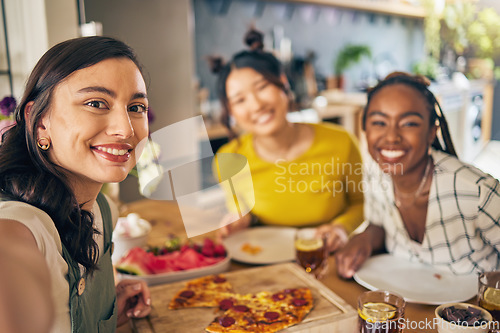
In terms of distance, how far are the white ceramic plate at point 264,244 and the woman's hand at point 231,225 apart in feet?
0.06

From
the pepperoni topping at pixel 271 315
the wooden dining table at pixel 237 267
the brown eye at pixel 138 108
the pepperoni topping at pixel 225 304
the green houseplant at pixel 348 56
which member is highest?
the green houseplant at pixel 348 56

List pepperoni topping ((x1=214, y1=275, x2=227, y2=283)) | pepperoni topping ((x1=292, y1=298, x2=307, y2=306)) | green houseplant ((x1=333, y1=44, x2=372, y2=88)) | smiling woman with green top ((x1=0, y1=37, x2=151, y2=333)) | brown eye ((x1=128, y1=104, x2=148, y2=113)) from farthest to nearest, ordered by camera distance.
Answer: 1. green houseplant ((x1=333, y1=44, x2=372, y2=88))
2. pepperoni topping ((x1=214, y1=275, x2=227, y2=283))
3. pepperoni topping ((x1=292, y1=298, x2=307, y2=306))
4. brown eye ((x1=128, y1=104, x2=148, y2=113))
5. smiling woman with green top ((x1=0, y1=37, x2=151, y2=333))

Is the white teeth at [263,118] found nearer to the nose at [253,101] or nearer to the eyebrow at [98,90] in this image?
the nose at [253,101]

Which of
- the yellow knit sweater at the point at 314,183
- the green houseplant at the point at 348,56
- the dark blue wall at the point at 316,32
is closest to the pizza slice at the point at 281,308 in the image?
the yellow knit sweater at the point at 314,183

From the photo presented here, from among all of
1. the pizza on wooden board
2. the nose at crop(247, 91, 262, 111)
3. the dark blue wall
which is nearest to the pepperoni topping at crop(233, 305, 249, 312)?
the pizza on wooden board

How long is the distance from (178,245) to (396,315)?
0.71 metres

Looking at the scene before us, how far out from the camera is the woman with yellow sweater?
5.06ft

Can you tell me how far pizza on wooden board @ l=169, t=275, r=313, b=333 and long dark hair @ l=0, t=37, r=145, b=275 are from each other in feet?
1.17

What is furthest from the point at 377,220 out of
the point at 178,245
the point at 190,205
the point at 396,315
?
the point at 190,205

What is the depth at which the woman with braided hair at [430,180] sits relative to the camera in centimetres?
102

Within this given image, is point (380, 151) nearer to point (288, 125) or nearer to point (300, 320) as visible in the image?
point (300, 320)

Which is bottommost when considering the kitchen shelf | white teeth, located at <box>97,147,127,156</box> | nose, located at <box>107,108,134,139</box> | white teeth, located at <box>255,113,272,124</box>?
white teeth, located at <box>255,113,272,124</box>

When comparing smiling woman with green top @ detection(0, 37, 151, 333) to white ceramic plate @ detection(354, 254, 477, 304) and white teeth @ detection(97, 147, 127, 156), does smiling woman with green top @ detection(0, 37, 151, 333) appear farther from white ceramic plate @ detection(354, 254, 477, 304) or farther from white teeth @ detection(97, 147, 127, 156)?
white ceramic plate @ detection(354, 254, 477, 304)

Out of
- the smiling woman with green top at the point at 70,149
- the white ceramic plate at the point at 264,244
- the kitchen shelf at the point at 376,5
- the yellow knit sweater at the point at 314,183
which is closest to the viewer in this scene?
the smiling woman with green top at the point at 70,149
